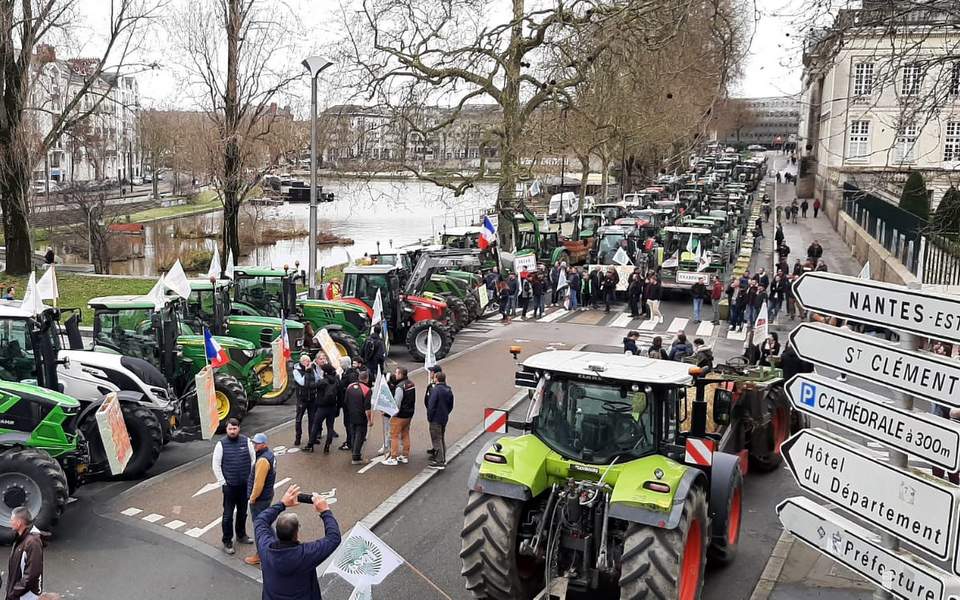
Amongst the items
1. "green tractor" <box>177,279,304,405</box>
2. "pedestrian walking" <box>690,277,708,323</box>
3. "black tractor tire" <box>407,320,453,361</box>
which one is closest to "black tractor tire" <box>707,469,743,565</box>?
"green tractor" <box>177,279,304,405</box>

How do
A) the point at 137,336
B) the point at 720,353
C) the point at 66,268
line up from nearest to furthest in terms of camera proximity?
the point at 137,336, the point at 720,353, the point at 66,268

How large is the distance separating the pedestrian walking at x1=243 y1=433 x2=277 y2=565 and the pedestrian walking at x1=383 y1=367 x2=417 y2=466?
3.74m

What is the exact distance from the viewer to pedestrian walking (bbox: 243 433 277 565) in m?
10.3

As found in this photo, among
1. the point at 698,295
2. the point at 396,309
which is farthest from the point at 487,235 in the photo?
the point at 396,309

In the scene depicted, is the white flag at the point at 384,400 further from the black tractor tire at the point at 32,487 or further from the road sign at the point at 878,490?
the road sign at the point at 878,490

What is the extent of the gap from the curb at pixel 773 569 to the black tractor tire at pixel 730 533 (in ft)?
1.35

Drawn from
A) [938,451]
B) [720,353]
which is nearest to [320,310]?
[720,353]

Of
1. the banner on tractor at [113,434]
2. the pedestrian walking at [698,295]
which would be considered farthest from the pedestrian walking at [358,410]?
the pedestrian walking at [698,295]

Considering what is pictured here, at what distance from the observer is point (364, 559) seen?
763 centimetres

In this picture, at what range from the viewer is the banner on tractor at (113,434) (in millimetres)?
11094

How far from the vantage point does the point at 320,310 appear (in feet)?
70.3

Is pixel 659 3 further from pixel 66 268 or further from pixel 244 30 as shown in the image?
pixel 66 268

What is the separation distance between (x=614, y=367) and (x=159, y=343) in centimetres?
911

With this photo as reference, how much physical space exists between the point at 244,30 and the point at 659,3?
88.0 ft
